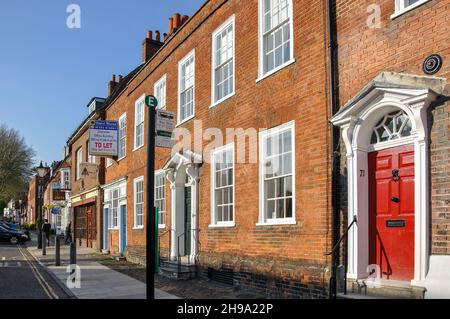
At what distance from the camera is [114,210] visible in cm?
2355

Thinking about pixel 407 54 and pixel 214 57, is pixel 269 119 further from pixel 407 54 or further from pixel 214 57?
pixel 407 54

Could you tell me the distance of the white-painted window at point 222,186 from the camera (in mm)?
11867

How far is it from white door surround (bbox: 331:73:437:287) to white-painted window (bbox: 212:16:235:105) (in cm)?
458

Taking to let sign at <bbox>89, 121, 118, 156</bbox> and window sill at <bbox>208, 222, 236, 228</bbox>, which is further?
to let sign at <bbox>89, 121, 118, 156</bbox>

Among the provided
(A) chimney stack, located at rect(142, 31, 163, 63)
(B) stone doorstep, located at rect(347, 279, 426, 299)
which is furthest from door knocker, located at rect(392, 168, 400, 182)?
(A) chimney stack, located at rect(142, 31, 163, 63)

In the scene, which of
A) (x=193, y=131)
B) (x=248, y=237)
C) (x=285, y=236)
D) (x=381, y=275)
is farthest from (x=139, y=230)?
(x=381, y=275)

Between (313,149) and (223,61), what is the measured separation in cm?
470

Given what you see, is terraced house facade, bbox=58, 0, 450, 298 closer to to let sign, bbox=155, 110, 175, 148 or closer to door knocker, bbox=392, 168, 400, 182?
door knocker, bbox=392, 168, 400, 182

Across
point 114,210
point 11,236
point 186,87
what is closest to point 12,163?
point 11,236

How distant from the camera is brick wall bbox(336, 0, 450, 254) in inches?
254

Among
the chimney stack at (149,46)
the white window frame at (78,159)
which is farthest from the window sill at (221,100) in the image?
the white window frame at (78,159)

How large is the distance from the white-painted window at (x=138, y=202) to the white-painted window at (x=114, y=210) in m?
3.82

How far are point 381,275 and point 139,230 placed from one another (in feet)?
40.5

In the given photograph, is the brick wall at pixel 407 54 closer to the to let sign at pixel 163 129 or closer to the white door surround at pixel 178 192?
the to let sign at pixel 163 129
